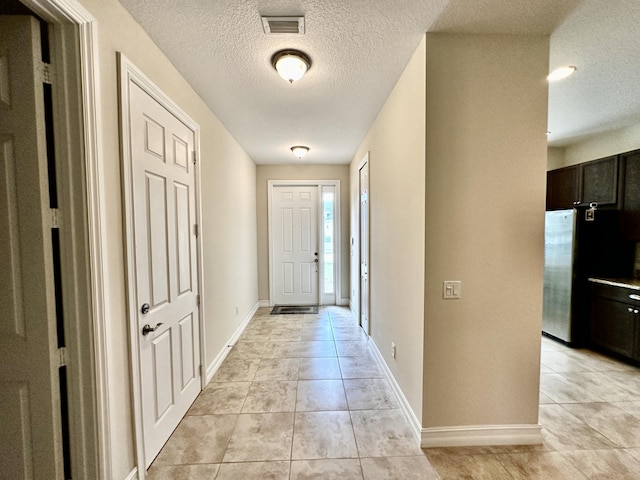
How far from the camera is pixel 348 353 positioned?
2992 mm

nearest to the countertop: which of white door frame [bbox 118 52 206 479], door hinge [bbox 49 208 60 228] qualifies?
white door frame [bbox 118 52 206 479]

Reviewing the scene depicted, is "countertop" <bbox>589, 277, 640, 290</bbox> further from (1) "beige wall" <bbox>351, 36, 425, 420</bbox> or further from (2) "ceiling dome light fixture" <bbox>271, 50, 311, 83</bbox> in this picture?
(2) "ceiling dome light fixture" <bbox>271, 50, 311, 83</bbox>

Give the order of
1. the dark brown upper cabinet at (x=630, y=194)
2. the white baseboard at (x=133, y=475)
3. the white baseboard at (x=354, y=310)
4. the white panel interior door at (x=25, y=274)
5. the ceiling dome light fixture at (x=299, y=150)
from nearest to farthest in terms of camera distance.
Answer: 1. the white panel interior door at (x=25, y=274)
2. the white baseboard at (x=133, y=475)
3. the dark brown upper cabinet at (x=630, y=194)
4. the ceiling dome light fixture at (x=299, y=150)
5. the white baseboard at (x=354, y=310)

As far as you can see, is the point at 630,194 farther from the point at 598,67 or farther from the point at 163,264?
the point at 163,264

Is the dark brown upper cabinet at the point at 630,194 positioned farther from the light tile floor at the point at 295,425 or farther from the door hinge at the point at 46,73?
the door hinge at the point at 46,73

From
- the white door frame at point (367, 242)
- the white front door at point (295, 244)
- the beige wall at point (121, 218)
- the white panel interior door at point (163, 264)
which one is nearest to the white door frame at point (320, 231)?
the white front door at point (295, 244)

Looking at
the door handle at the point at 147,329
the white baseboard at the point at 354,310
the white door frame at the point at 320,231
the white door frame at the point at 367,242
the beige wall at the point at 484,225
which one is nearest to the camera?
the door handle at the point at 147,329

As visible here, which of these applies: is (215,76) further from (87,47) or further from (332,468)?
(332,468)

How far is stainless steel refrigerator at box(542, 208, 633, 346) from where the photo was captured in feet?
9.94

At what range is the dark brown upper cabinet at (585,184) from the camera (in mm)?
3004

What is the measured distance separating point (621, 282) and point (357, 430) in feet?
10.1

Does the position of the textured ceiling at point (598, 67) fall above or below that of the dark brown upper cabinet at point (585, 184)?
above

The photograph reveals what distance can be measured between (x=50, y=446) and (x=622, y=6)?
3.51 m

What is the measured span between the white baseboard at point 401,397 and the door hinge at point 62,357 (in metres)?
1.94
